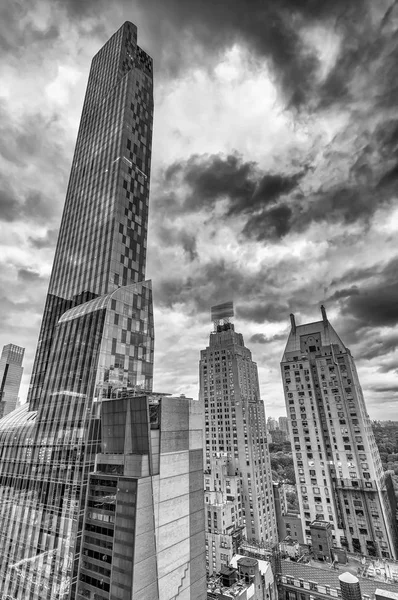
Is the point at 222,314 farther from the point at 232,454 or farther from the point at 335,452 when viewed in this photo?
the point at 335,452

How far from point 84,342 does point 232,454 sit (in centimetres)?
9655

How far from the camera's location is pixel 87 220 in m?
82.8

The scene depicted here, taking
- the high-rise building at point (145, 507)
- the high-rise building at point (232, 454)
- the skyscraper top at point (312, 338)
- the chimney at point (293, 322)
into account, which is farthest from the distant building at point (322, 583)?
the chimney at point (293, 322)

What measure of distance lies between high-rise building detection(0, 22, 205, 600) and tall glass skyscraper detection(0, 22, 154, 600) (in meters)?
0.26

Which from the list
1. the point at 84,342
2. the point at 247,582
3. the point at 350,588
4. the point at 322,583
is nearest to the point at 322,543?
the point at 322,583

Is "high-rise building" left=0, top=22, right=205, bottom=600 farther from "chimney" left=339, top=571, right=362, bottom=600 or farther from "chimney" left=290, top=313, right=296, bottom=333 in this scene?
"chimney" left=290, top=313, right=296, bottom=333

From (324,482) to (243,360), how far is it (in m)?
64.9

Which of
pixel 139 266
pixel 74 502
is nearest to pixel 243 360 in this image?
pixel 139 266

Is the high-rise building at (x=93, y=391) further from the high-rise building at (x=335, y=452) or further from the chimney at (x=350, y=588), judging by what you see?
the high-rise building at (x=335, y=452)

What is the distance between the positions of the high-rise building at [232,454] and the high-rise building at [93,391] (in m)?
66.4

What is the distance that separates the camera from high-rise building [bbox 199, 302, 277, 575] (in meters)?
101

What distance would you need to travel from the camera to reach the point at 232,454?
12712 centimetres

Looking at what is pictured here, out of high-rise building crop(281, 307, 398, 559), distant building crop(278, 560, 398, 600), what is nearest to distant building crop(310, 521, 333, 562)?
distant building crop(278, 560, 398, 600)

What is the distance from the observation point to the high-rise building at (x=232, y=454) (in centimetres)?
A: 10094
